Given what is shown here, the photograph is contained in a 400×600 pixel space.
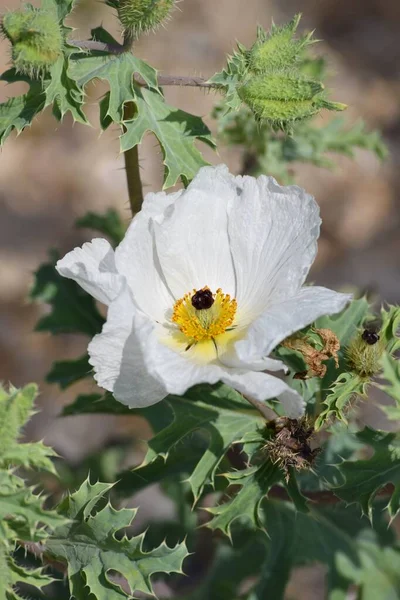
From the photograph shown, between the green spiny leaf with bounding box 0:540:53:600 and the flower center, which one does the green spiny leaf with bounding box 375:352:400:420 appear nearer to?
the flower center

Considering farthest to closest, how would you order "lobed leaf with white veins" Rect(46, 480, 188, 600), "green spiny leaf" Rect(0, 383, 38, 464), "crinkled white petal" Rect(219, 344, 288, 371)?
"lobed leaf with white veins" Rect(46, 480, 188, 600) < "crinkled white petal" Rect(219, 344, 288, 371) < "green spiny leaf" Rect(0, 383, 38, 464)

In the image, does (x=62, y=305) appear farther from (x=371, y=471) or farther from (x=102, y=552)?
(x=371, y=471)

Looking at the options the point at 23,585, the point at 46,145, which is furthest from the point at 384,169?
the point at 23,585

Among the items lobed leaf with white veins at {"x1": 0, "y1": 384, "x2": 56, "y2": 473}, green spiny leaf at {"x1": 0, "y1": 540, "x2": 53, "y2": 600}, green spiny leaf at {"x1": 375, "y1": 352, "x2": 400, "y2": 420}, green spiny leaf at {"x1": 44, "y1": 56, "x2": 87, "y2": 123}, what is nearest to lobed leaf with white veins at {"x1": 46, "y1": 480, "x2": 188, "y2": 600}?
green spiny leaf at {"x1": 0, "y1": 540, "x2": 53, "y2": 600}

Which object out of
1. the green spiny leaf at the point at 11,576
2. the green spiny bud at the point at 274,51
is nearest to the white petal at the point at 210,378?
the green spiny leaf at the point at 11,576

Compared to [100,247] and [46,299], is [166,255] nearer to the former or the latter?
[100,247]

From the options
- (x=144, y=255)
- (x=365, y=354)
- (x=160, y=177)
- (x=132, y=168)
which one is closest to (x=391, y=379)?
(x=365, y=354)
